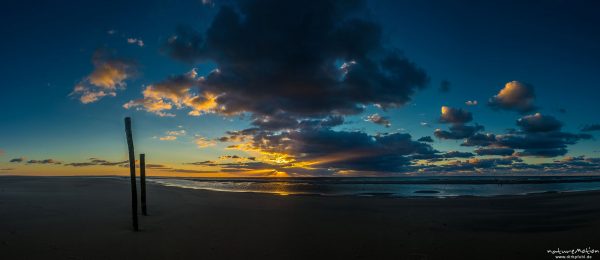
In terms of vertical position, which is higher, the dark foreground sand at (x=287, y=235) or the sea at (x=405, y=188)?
the dark foreground sand at (x=287, y=235)

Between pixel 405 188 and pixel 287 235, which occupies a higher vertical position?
pixel 287 235

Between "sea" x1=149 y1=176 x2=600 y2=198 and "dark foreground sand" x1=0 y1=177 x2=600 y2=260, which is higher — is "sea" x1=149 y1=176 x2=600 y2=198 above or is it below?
below

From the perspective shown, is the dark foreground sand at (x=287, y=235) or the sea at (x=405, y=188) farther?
the sea at (x=405, y=188)

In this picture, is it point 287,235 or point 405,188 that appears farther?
point 405,188

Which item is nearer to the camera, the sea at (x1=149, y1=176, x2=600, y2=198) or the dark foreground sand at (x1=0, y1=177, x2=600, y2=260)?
the dark foreground sand at (x1=0, y1=177, x2=600, y2=260)

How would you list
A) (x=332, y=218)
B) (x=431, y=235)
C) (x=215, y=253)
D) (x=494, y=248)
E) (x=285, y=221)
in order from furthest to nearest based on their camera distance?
(x=332, y=218), (x=285, y=221), (x=431, y=235), (x=494, y=248), (x=215, y=253)

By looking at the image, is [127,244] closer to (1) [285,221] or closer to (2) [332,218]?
(1) [285,221]

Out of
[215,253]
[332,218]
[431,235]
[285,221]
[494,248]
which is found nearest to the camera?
[215,253]

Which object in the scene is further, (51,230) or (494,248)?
(51,230)

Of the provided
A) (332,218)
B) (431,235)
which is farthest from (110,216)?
(431,235)

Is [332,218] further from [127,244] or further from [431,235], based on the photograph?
[127,244]

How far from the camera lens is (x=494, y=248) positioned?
10102 mm

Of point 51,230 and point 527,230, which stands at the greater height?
point 51,230

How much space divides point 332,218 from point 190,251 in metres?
7.94
